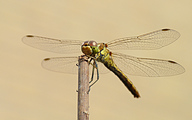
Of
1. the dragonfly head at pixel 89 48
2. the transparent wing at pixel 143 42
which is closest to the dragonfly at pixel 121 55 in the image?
the transparent wing at pixel 143 42

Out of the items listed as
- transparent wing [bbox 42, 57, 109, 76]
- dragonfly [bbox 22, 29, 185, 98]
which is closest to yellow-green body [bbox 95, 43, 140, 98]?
dragonfly [bbox 22, 29, 185, 98]

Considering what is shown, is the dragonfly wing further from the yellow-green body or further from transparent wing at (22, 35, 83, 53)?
the yellow-green body

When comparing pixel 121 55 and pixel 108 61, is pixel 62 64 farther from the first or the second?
pixel 121 55

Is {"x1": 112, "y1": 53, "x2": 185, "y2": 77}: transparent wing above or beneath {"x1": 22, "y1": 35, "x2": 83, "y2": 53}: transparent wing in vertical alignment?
beneath

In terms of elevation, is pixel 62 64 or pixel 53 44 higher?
pixel 53 44

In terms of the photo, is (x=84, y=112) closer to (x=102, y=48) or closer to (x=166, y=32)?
(x=102, y=48)

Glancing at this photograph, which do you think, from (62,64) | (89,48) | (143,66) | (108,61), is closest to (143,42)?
(143,66)

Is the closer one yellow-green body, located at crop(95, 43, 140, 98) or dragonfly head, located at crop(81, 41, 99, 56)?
dragonfly head, located at crop(81, 41, 99, 56)
